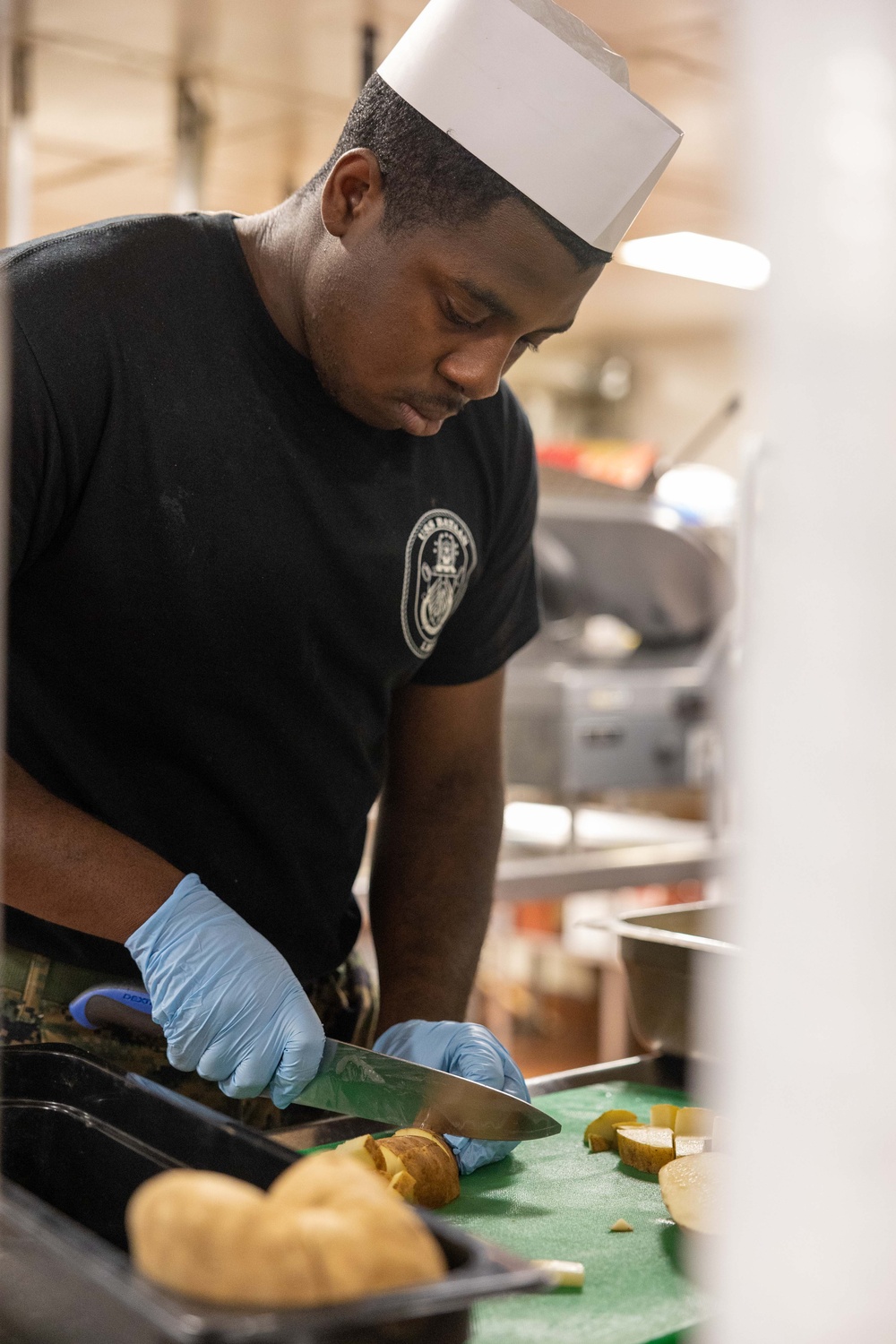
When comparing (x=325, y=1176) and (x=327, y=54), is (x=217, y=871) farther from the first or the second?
(x=327, y=54)

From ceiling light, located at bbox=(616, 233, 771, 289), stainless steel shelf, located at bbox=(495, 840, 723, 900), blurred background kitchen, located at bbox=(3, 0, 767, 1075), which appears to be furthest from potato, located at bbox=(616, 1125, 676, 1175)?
ceiling light, located at bbox=(616, 233, 771, 289)

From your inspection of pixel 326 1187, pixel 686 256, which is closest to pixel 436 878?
pixel 326 1187

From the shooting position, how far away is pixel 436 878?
1640mm

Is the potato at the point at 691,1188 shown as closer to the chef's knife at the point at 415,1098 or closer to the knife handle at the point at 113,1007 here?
the chef's knife at the point at 415,1098

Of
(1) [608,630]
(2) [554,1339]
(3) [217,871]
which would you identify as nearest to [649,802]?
(1) [608,630]

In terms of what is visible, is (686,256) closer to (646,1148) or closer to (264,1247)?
(646,1148)

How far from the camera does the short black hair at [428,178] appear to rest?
3.83ft

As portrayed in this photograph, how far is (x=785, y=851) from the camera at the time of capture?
541mm

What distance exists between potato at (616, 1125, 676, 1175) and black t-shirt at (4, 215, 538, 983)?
0.42m

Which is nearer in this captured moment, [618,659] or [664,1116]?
[664,1116]

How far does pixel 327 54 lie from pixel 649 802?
2.78 metres

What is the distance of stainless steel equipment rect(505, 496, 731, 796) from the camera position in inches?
145

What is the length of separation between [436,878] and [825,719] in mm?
1137

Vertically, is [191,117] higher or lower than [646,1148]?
higher
